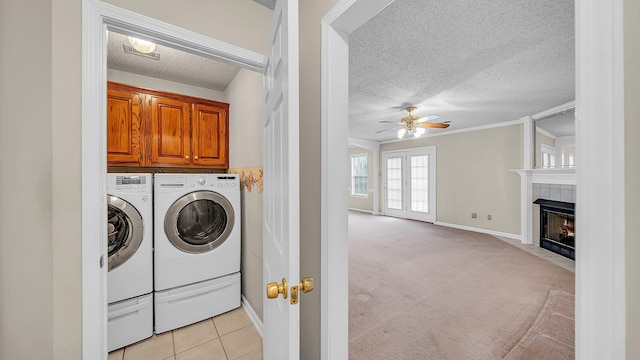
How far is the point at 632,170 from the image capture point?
1.40 ft

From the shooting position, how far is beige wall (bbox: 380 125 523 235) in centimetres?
455

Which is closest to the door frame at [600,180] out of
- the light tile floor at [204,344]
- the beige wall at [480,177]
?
the light tile floor at [204,344]

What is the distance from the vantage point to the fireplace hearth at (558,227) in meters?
3.51

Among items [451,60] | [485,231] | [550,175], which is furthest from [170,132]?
[485,231]

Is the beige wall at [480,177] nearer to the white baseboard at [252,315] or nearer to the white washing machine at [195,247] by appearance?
the white baseboard at [252,315]

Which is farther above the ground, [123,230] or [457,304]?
[123,230]

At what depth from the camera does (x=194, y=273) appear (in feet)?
6.90

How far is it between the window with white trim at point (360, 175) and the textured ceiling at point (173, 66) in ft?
17.7

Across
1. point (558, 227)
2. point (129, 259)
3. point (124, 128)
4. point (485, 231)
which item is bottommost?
point (485, 231)

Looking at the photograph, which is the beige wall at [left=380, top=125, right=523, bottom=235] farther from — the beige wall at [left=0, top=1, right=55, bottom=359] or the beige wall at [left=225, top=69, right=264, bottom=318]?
the beige wall at [left=0, top=1, right=55, bottom=359]

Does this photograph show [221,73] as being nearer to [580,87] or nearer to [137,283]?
[137,283]

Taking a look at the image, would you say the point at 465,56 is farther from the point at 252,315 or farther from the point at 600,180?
the point at 252,315

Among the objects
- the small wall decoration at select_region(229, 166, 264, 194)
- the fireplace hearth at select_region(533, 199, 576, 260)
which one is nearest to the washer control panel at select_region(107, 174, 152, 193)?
the small wall decoration at select_region(229, 166, 264, 194)

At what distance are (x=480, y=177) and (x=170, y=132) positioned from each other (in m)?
5.72
